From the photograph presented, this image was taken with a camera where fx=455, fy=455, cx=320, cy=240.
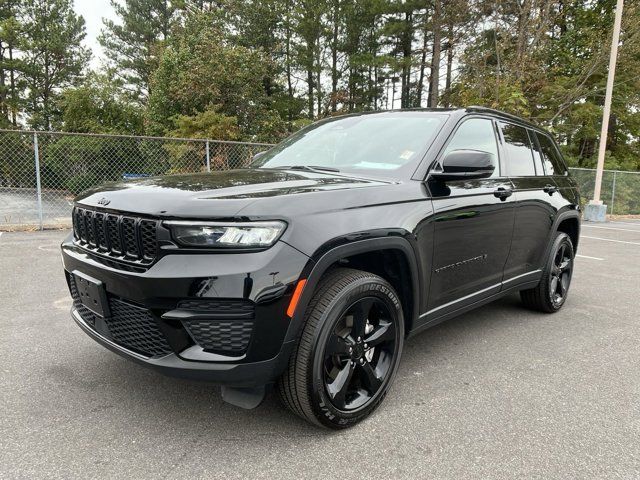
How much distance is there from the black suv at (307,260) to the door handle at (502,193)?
0.02 metres

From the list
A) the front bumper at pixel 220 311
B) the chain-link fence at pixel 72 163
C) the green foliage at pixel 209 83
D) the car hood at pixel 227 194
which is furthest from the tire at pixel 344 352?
the green foliage at pixel 209 83

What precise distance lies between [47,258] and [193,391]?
4458 millimetres

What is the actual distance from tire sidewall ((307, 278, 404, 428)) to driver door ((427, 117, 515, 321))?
46 cm

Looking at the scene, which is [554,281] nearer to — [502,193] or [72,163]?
[502,193]

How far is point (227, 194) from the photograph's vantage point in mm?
2068

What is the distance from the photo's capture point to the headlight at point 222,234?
190 centimetres

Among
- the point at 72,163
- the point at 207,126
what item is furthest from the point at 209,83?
the point at 72,163

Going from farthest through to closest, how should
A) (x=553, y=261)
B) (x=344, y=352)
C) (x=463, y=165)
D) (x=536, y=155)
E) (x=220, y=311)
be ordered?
(x=553, y=261) < (x=536, y=155) < (x=463, y=165) < (x=344, y=352) < (x=220, y=311)

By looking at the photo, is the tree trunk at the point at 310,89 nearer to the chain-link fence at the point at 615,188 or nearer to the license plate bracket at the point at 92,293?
the chain-link fence at the point at 615,188

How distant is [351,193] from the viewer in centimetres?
228

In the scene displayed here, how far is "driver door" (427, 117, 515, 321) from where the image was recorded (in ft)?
9.00

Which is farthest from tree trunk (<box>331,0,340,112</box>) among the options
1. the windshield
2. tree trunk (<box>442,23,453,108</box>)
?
the windshield

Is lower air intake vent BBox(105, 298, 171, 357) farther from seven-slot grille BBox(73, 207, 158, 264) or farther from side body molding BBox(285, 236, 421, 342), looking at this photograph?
side body molding BBox(285, 236, 421, 342)

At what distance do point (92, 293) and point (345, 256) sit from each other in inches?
49.6
